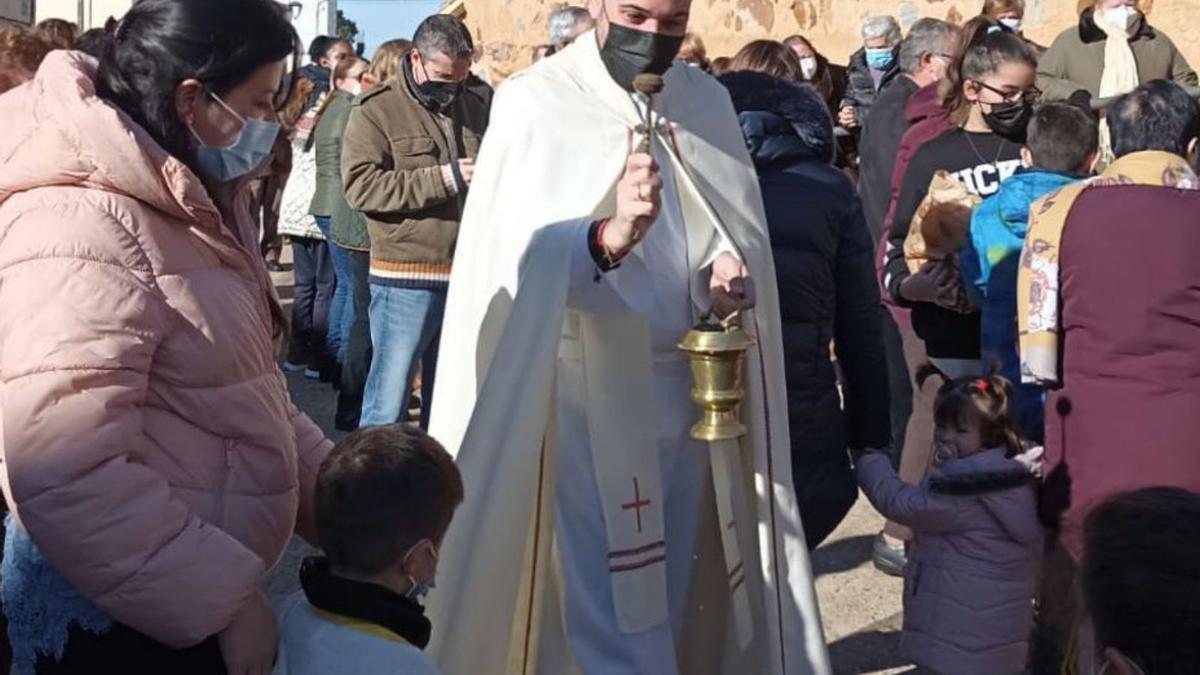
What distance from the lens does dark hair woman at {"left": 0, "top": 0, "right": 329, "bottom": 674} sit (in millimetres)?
2436

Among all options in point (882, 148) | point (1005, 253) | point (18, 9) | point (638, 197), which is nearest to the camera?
point (638, 197)

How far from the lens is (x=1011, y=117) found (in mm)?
5469

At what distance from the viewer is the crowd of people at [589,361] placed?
248cm

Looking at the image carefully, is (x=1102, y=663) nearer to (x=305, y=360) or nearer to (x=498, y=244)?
(x=498, y=244)

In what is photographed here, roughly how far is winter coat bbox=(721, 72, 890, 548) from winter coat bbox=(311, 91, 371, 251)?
3.87m

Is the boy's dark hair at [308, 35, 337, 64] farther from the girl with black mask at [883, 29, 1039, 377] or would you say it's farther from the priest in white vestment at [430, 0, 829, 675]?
the priest in white vestment at [430, 0, 829, 675]

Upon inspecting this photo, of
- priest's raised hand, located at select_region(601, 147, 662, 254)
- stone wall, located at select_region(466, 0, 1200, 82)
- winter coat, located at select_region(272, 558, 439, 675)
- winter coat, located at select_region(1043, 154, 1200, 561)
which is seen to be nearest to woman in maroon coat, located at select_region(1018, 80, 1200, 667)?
winter coat, located at select_region(1043, 154, 1200, 561)

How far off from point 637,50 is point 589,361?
699 mm

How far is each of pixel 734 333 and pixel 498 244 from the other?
0.61 metres

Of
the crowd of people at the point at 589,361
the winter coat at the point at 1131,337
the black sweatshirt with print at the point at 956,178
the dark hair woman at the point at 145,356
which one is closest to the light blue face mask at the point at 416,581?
the crowd of people at the point at 589,361

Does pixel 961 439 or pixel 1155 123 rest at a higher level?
pixel 1155 123

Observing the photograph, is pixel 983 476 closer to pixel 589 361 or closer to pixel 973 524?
pixel 973 524

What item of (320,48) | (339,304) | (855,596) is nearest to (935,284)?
(855,596)

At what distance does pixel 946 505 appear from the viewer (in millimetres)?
4598
